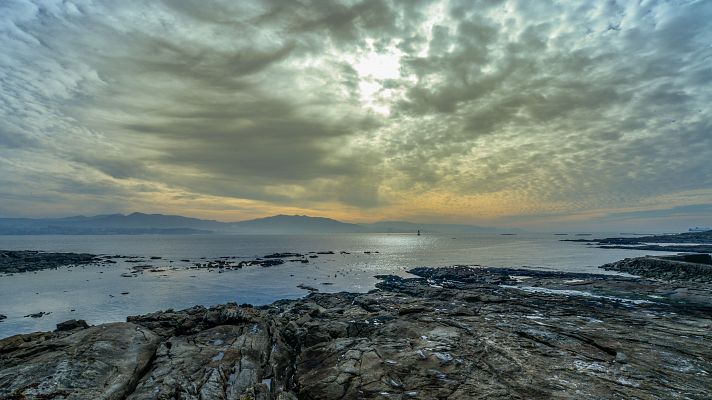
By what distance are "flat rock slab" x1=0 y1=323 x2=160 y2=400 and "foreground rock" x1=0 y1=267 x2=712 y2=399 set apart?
68mm

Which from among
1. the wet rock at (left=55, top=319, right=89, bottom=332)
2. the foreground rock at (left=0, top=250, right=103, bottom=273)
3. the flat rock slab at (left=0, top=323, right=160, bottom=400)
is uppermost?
the flat rock slab at (left=0, top=323, right=160, bottom=400)

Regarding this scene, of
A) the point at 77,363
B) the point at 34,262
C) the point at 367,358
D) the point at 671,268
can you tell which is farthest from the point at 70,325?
the point at 34,262

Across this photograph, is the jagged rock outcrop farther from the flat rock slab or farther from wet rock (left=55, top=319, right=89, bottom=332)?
wet rock (left=55, top=319, right=89, bottom=332)

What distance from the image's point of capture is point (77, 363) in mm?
15555

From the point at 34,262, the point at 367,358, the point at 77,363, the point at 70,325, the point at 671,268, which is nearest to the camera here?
the point at 77,363

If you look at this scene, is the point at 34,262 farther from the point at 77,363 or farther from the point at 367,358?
the point at 367,358

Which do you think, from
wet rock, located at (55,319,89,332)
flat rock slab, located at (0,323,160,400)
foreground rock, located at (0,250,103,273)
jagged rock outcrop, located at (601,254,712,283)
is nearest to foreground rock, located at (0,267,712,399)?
flat rock slab, located at (0,323,160,400)

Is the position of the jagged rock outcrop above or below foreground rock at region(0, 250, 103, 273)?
above

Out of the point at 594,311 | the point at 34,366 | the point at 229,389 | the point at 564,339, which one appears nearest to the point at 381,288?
the point at 594,311

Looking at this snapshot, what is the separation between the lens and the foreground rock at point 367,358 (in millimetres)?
14211

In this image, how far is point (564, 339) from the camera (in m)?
19.9

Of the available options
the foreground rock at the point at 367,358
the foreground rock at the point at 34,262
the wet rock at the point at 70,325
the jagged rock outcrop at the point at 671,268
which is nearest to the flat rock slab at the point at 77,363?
the foreground rock at the point at 367,358

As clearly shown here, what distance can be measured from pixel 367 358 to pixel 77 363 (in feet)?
48.9

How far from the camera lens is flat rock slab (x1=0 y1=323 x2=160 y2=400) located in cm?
1380
